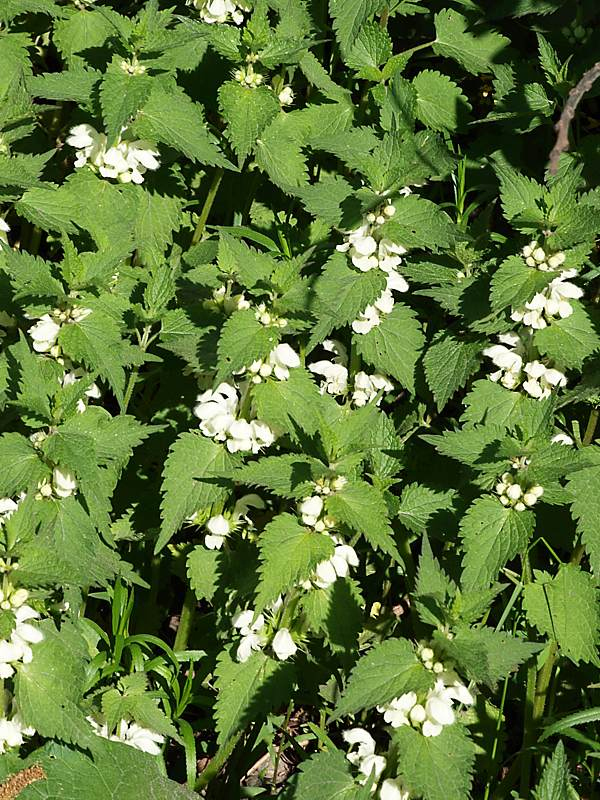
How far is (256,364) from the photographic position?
2963 mm

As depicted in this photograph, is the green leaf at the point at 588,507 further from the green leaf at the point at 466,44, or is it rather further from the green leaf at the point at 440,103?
the green leaf at the point at 466,44

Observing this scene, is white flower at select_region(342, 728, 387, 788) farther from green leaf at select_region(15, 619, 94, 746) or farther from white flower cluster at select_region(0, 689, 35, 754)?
white flower cluster at select_region(0, 689, 35, 754)

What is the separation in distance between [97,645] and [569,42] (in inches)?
111

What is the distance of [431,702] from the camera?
105 inches

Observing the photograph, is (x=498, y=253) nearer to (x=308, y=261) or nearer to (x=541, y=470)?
(x=308, y=261)

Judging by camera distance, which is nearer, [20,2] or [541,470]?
[541,470]

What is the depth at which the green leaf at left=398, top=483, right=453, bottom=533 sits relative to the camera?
315cm

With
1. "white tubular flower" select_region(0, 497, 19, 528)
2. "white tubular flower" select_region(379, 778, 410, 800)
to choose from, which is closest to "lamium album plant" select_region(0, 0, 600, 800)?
"white tubular flower" select_region(379, 778, 410, 800)

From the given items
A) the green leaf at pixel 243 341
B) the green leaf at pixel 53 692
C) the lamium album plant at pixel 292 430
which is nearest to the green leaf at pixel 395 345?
the lamium album plant at pixel 292 430

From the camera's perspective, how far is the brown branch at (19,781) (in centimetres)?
273

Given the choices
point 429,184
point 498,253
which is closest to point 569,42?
point 429,184

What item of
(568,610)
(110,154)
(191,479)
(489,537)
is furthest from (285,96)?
(568,610)

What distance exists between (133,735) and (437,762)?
914 millimetres

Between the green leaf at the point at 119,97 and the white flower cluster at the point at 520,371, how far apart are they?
1.29 m
